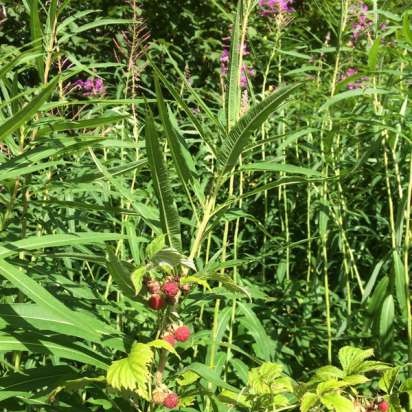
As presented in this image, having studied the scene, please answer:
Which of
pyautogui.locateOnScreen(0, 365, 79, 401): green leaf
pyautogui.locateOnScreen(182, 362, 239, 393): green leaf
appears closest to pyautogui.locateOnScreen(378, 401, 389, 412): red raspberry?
pyautogui.locateOnScreen(182, 362, 239, 393): green leaf

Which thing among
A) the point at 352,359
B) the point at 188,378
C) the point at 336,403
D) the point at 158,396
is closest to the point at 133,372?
the point at 158,396

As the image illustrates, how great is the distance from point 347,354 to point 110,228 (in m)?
1.57

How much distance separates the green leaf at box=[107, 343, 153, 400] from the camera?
105cm

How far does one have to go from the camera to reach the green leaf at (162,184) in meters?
1.16

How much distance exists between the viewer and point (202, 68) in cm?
669

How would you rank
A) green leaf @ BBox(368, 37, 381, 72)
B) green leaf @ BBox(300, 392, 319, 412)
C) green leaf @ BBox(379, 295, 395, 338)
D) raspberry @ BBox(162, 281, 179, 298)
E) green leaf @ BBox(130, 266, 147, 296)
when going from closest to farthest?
green leaf @ BBox(130, 266, 147, 296) → raspberry @ BBox(162, 281, 179, 298) → green leaf @ BBox(300, 392, 319, 412) → green leaf @ BBox(368, 37, 381, 72) → green leaf @ BBox(379, 295, 395, 338)

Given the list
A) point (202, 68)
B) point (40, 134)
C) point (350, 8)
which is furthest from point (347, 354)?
point (202, 68)

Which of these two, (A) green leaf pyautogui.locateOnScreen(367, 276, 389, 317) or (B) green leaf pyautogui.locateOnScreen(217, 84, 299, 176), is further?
(A) green leaf pyautogui.locateOnScreen(367, 276, 389, 317)

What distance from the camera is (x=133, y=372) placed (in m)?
1.06

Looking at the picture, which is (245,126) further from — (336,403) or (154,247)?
(336,403)

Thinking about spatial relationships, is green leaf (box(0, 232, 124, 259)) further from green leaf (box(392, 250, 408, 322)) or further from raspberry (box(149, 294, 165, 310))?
green leaf (box(392, 250, 408, 322))

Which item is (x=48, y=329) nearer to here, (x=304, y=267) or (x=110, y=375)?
(x=110, y=375)

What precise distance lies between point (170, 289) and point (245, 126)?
364mm

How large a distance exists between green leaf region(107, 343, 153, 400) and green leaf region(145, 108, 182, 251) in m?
0.26
